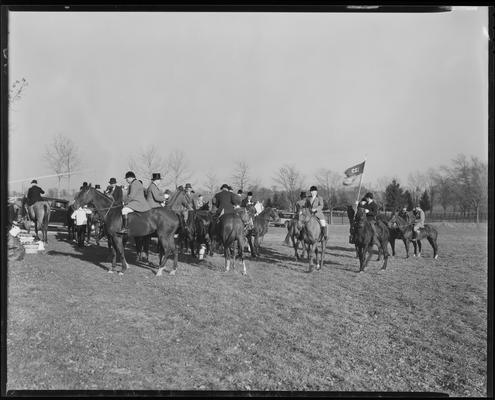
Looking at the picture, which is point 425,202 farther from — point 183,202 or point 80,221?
point 80,221

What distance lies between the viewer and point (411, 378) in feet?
14.5

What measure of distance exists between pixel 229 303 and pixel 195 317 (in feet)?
3.40

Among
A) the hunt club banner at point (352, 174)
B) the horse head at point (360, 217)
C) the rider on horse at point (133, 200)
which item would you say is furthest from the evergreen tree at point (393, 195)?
the rider on horse at point (133, 200)

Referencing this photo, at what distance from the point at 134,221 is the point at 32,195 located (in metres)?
6.77

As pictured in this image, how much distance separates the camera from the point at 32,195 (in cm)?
1382

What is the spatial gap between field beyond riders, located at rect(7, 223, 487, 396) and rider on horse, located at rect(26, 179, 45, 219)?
5010mm

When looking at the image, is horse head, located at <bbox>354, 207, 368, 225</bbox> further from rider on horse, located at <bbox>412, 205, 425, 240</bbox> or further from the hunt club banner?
rider on horse, located at <bbox>412, 205, 425, 240</bbox>

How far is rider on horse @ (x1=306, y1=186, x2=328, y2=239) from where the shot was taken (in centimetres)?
1127

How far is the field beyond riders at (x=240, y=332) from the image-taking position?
428cm

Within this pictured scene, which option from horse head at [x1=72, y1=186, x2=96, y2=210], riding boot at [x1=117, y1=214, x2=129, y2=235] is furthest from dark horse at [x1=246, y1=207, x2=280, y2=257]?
horse head at [x1=72, y1=186, x2=96, y2=210]

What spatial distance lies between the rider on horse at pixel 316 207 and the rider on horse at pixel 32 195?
10568mm

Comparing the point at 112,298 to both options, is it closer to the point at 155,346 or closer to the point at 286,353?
the point at 155,346
